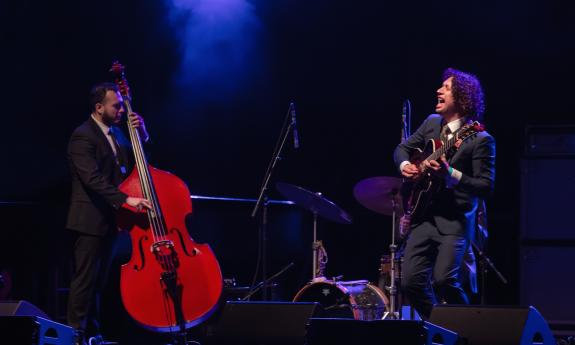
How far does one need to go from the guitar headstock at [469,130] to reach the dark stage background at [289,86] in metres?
2.48

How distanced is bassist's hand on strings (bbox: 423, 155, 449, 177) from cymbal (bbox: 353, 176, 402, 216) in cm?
161

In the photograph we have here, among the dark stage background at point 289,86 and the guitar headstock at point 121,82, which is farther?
the dark stage background at point 289,86

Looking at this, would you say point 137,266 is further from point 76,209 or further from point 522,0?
point 522,0

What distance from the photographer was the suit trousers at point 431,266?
5016 millimetres

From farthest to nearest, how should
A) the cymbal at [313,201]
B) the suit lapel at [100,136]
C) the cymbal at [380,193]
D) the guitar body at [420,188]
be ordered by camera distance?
the cymbal at [313,201]
the cymbal at [380,193]
the suit lapel at [100,136]
the guitar body at [420,188]

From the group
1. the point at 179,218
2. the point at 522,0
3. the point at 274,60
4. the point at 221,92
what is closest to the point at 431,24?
the point at 522,0

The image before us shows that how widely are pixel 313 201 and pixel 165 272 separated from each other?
1.75 m

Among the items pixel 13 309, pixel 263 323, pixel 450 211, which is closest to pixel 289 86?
pixel 450 211

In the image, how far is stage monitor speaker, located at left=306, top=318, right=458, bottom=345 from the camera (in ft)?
12.3

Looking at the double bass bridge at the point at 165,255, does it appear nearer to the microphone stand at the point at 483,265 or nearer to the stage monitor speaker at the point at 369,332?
the stage monitor speaker at the point at 369,332

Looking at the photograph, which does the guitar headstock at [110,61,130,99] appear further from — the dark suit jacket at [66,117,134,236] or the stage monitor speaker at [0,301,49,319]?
the stage monitor speaker at [0,301,49,319]

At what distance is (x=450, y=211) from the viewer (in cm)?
510

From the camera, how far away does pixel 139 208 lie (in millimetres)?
5488

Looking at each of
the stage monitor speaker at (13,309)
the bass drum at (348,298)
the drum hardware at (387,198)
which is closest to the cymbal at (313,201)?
the drum hardware at (387,198)
